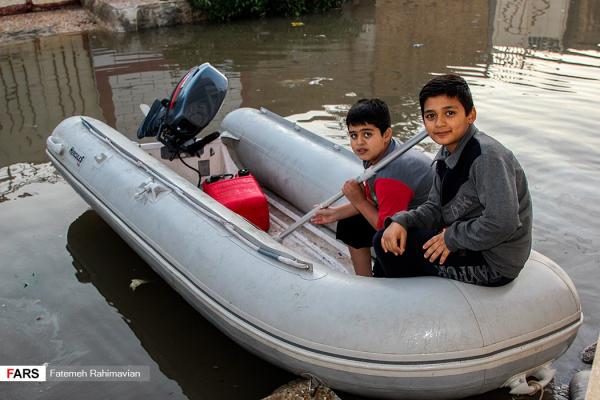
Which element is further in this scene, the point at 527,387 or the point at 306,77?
the point at 306,77

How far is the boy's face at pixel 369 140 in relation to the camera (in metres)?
2.78

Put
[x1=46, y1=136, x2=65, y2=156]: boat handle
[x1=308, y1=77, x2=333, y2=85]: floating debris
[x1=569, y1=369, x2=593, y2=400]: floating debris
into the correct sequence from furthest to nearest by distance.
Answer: [x1=308, y1=77, x2=333, y2=85]: floating debris
[x1=46, y1=136, x2=65, y2=156]: boat handle
[x1=569, y1=369, x2=593, y2=400]: floating debris

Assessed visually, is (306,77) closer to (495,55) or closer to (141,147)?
(495,55)

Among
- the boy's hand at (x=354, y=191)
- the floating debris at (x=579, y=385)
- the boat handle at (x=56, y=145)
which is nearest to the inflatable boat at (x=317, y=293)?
the floating debris at (x=579, y=385)

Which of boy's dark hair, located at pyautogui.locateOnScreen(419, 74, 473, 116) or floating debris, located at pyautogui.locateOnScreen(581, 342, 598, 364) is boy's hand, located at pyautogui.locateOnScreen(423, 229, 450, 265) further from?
floating debris, located at pyautogui.locateOnScreen(581, 342, 598, 364)

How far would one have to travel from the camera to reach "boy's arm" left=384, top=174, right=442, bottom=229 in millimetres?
2527

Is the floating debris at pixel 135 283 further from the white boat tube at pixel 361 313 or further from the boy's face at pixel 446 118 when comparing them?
the boy's face at pixel 446 118

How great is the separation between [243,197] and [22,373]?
1.47m

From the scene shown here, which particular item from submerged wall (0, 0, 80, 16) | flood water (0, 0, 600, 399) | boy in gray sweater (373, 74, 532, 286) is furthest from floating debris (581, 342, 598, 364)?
submerged wall (0, 0, 80, 16)

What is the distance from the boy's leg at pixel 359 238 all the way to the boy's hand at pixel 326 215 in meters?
0.04

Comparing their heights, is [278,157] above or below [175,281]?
above

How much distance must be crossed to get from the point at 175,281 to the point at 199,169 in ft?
4.15

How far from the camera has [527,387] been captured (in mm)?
2639

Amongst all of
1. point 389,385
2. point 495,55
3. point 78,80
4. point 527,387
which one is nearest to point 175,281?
point 389,385
